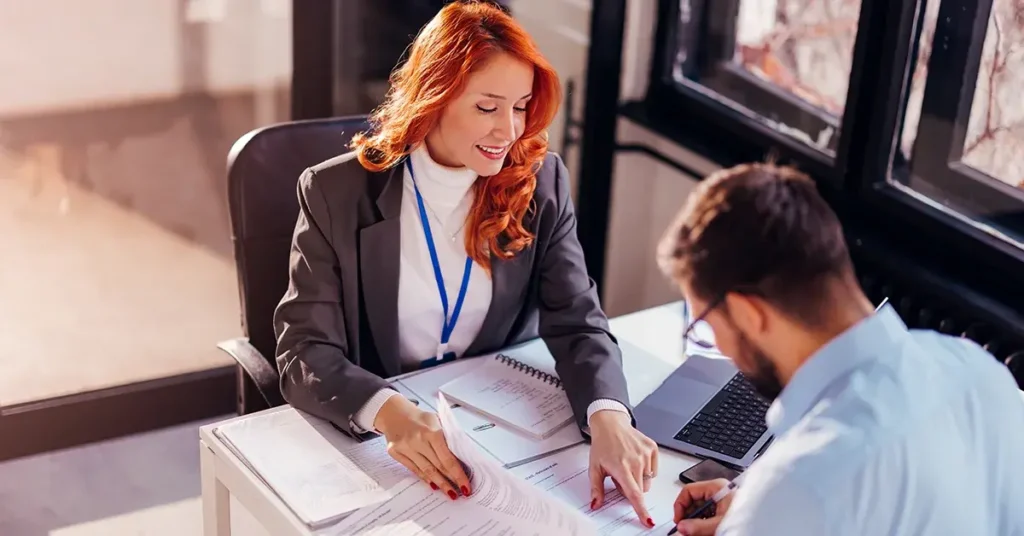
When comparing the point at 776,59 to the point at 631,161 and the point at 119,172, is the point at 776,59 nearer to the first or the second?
the point at 631,161

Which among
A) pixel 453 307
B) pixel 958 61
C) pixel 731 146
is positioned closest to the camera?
pixel 453 307

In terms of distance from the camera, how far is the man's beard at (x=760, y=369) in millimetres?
1206

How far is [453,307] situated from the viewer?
6.06 ft

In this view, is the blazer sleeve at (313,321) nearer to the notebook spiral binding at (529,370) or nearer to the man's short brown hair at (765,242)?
the notebook spiral binding at (529,370)

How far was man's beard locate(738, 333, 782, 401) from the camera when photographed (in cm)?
121

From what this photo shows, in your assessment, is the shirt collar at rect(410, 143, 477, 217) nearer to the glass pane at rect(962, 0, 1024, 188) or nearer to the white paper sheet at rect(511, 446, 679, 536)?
the white paper sheet at rect(511, 446, 679, 536)

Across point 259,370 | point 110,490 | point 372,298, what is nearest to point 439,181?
point 372,298

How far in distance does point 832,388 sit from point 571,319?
753 mm

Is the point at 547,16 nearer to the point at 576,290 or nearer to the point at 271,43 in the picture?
the point at 271,43

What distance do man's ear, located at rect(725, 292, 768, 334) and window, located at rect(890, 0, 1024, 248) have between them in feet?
4.04

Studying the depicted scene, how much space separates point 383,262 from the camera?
1.77 metres

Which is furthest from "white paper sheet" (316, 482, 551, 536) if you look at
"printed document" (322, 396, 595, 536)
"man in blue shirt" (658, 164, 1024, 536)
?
"man in blue shirt" (658, 164, 1024, 536)

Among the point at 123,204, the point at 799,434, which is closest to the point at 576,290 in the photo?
the point at 799,434

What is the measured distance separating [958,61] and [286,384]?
4.82 feet
